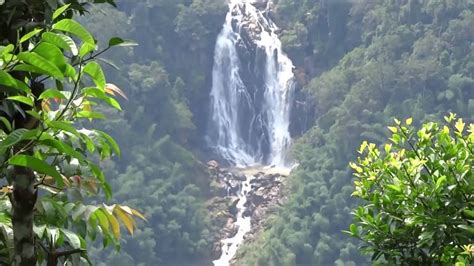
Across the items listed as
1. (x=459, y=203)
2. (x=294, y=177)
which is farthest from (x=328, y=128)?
(x=459, y=203)

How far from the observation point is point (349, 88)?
24406 millimetres

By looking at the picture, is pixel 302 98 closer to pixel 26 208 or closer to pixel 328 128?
pixel 328 128

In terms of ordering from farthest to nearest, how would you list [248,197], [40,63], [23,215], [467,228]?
[248,197]
[467,228]
[23,215]
[40,63]

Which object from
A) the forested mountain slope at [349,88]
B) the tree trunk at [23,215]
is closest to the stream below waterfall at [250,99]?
the forested mountain slope at [349,88]

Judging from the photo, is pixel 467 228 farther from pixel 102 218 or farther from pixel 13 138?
pixel 13 138

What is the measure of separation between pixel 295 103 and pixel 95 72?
24610mm

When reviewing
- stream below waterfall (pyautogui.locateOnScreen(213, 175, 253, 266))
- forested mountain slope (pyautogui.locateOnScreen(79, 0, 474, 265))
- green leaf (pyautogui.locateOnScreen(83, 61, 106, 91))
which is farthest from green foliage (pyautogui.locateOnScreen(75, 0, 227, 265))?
green leaf (pyautogui.locateOnScreen(83, 61, 106, 91))

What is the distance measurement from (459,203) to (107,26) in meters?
23.3

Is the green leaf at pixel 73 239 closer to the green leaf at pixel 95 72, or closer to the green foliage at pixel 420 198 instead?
the green leaf at pixel 95 72

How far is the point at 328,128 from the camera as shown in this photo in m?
23.8

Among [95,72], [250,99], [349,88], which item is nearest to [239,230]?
[250,99]

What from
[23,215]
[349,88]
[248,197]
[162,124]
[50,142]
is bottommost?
[248,197]

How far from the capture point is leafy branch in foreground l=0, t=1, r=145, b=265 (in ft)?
2.94

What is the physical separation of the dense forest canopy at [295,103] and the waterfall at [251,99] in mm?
313
